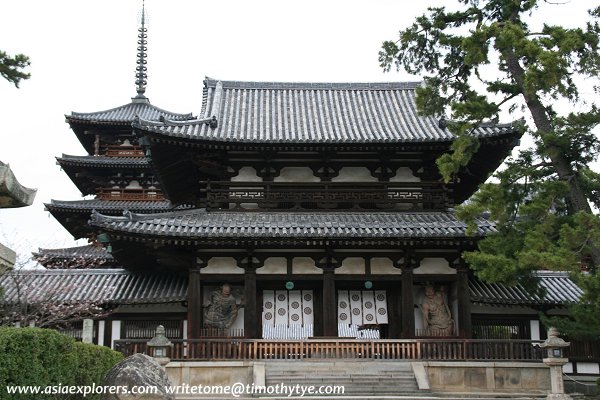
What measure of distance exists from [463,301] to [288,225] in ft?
18.9

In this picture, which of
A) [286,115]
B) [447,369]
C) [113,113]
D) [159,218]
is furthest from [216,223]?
[113,113]

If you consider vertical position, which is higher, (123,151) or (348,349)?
(123,151)

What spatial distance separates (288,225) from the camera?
20.6m

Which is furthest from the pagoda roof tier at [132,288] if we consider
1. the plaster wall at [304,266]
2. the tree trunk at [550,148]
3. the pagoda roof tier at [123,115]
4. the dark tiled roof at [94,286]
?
the pagoda roof tier at [123,115]

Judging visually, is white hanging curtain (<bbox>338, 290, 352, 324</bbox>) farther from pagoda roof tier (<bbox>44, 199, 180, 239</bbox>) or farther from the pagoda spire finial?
the pagoda spire finial

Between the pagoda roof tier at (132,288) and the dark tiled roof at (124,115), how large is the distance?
1055 cm

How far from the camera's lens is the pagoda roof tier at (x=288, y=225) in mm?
19844

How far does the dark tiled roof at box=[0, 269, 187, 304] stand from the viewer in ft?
72.0

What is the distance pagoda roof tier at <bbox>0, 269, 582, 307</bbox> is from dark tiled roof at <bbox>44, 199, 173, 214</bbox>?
841 centimetres

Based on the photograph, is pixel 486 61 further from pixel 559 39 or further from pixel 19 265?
pixel 19 265

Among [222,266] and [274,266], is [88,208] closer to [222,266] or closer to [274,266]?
[222,266]

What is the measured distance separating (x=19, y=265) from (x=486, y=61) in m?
18.0

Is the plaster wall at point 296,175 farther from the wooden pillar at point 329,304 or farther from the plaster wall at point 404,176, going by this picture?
the wooden pillar at point 329,304

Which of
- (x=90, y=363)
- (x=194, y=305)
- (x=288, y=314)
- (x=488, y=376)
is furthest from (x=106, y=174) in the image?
(x=90, y=363)
